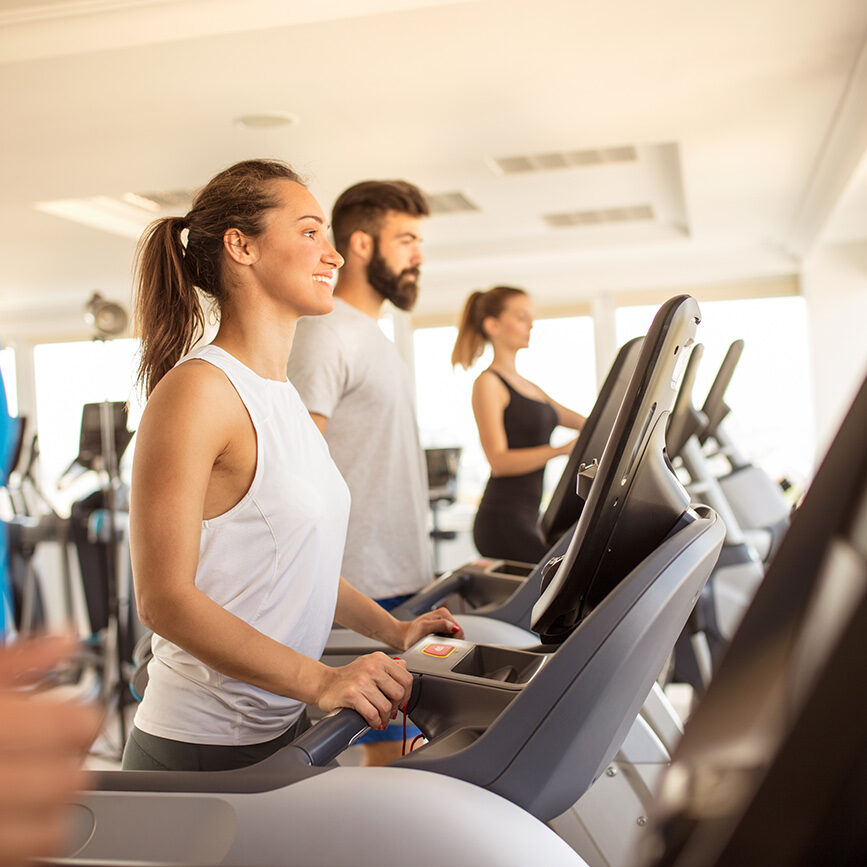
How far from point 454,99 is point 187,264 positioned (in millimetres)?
2860

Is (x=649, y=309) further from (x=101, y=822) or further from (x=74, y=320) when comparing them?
(x=101, y=822)

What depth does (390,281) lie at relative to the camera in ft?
6.88

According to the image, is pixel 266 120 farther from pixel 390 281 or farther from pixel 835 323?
pixel 835 323

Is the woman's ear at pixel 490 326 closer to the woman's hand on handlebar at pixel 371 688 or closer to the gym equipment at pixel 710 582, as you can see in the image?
the gym equipment at pixel 710 582

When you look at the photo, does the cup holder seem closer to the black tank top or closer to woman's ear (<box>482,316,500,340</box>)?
the black tank top

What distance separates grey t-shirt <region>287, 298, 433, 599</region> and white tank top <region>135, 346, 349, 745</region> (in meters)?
0.72

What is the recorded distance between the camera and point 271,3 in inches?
124

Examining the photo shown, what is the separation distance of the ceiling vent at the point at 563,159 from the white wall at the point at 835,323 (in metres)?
2.99

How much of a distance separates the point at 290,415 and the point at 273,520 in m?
0.17

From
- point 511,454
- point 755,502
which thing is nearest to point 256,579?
point 511,454

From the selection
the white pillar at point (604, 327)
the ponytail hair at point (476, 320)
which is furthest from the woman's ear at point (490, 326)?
the white pillar at point (604, 327)

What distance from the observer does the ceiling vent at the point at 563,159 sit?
5086 mm

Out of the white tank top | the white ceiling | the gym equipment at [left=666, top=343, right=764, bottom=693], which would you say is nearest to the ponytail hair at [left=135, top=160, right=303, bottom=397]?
the white tank top

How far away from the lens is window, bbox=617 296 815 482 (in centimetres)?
788
